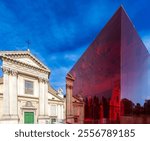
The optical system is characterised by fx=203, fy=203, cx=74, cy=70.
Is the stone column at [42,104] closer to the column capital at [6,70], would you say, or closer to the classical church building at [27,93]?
the classical church building at [27,93]

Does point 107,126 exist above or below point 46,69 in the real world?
below

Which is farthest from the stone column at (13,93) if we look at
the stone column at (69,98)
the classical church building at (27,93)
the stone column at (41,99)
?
the stone column at (69,98)

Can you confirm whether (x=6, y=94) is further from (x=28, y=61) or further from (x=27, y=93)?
(x=28, y=61)

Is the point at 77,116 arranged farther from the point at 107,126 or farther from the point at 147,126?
the point at 147,126

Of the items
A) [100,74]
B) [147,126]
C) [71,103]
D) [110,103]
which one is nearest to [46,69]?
[71,103]

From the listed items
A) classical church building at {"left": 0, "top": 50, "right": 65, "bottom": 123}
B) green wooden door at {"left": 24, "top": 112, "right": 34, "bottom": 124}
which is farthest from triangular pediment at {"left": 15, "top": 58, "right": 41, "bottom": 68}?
green wooden door at {"left": 24, "top": 112, "right": 34, "bottom": 124}

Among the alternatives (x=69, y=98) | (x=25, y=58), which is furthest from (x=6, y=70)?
(x=69, y=98)

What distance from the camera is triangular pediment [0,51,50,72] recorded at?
8.05 feet

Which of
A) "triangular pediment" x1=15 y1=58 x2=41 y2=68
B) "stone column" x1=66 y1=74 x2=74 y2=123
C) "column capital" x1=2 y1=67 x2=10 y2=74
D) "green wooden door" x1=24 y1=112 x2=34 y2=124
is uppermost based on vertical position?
"triangular pediment" x1=15 y1=58 x2=41 y2=68

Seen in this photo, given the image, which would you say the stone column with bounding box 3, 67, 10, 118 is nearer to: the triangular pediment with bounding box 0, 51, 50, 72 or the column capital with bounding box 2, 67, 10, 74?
the column capital with bounding box 2, 67, 10, 74

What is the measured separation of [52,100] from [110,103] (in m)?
0.75

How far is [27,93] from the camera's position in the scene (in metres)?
2.54

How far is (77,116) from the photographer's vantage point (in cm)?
267

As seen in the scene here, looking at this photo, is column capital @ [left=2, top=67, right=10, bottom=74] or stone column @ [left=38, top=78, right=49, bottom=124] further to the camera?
stone column @ [left=38, top=78, right=49, bottom=124]
